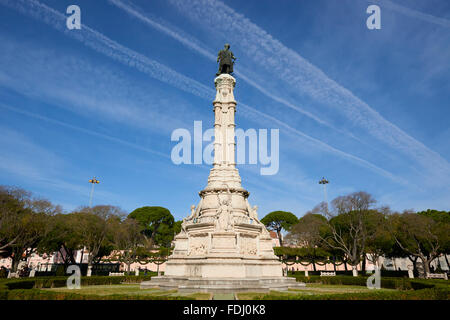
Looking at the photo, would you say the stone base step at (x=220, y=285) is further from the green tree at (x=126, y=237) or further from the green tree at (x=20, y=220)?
the green tree at (x=126, y=237)

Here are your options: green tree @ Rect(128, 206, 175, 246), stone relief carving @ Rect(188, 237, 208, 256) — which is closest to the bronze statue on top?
stone relief carving @ Rect(188, 237, 208, 256)

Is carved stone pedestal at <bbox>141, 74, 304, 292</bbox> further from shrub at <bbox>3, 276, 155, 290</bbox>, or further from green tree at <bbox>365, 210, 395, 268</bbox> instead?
green tree at <bbox>365, 210, 395, 268</bbox>

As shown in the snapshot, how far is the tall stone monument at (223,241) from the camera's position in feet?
64.4

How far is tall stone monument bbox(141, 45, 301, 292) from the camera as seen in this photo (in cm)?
1964

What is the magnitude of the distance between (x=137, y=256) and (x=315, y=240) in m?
33.6

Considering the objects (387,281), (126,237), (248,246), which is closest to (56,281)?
(248,246)

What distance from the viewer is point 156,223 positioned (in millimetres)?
74562

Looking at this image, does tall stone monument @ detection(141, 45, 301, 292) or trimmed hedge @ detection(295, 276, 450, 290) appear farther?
trimmed hedge @ detection(295, 276, 450, 290)

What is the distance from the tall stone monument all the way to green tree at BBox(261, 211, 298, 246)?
168ft

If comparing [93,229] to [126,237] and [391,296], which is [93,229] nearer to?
[126,237]

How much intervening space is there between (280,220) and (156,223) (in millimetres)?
32215

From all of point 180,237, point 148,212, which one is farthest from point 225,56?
point 148,212

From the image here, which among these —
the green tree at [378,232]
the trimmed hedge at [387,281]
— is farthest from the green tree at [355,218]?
the trimmed hedge at [387,281]

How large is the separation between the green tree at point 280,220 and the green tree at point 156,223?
1005 inches
